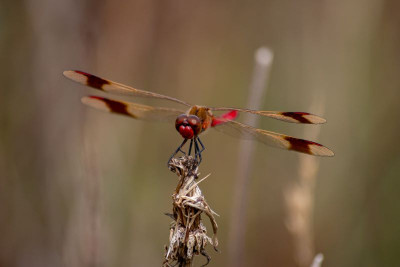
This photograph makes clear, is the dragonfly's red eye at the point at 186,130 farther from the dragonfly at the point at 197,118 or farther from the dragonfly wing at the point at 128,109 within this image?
the dragonfly wing at the point at 128,109

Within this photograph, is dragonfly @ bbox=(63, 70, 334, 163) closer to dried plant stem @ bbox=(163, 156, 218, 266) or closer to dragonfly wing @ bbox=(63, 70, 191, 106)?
dragonfly wing @ bbox=(63, 70, 191, 106)

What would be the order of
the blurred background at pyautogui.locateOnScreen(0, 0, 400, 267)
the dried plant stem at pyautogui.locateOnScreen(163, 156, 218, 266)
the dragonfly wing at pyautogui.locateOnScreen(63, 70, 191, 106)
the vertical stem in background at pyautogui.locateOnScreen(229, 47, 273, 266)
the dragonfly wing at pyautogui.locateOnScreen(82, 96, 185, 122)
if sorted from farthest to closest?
the blurred background at pyautogui.locateOnScreen(0, 0, 400, 267), the dragonfly wing at pyautogui.locateOnScreen(82, 96, 185, 122), the dragonfly wing at pyautogui.locateOnScreen(63, 70, 191, 106), the vertical stem in background at pyautogui.locateOnScreen(229, 47, 273, 266), the dried plant stem at pyautogui.locateOnScreen(163, 156, 218, 266)

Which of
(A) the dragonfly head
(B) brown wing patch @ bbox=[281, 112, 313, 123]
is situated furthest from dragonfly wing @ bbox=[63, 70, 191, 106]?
(B) brown wing patch @ bbox=[281, 112, 313, 123]

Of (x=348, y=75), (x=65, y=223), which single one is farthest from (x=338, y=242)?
(x=65, y=223)

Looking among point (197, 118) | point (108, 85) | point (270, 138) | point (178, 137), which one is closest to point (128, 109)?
point (108, 85)

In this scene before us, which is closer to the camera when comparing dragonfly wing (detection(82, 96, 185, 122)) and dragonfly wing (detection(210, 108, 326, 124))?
dragonfly wing (detection(210, 108, 326, 124))

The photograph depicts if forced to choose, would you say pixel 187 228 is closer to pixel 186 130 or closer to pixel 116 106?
pixel 186 130

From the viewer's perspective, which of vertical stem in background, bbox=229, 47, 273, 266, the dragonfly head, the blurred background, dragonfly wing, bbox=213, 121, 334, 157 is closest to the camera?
the dragonfly head
